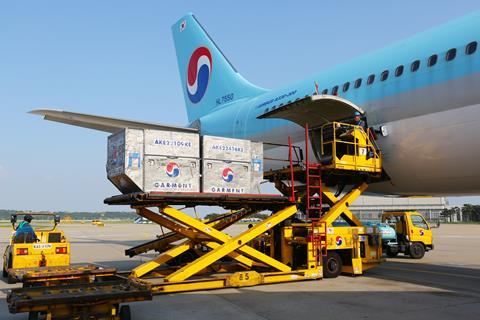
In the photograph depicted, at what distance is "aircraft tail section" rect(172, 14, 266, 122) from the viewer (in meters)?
21.5

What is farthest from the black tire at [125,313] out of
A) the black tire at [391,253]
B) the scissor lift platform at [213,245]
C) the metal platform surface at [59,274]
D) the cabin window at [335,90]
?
the black tire at [391,253]

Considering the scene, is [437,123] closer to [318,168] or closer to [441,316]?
[318,168]

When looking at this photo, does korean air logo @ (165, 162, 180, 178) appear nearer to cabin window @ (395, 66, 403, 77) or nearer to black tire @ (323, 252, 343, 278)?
black tire @ (323, 252, 343, 278)

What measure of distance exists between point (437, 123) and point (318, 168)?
3.11 metres

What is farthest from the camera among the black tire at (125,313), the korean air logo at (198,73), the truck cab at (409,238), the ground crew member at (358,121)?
the korean air logo at (198,73)

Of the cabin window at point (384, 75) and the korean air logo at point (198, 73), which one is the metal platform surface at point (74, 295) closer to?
the cabin window at point (384, 75)

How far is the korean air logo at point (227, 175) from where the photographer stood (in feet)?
34.8

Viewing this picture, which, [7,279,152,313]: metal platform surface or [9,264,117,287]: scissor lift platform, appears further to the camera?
[9,264,117,287]: scissor lift platform

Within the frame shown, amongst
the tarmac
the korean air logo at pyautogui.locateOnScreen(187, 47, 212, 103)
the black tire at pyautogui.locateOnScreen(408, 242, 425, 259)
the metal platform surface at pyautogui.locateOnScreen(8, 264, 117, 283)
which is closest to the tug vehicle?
the tarmac

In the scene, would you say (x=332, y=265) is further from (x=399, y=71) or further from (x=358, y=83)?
(x=399, y=71)

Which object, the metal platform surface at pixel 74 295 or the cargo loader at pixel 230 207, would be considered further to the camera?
the cargo loader at pixel 230 207

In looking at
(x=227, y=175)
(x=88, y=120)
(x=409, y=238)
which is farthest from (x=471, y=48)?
(x=88, y=120)

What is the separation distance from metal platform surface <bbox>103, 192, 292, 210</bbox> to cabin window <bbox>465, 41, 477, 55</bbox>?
5.22m

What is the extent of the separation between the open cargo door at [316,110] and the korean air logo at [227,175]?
8.18 ft
